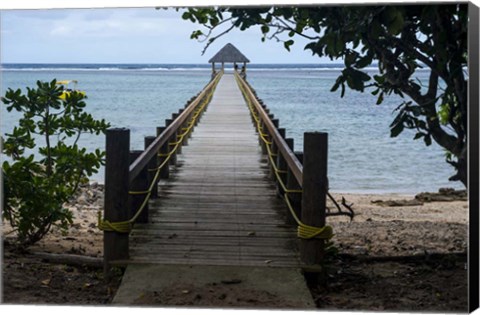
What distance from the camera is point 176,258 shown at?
4.20 metres

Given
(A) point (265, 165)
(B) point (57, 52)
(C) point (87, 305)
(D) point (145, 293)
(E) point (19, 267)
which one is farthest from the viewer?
(A) point (265, 165)

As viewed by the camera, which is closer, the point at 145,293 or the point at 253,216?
the point at 145,293

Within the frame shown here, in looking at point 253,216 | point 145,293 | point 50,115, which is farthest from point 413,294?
point 50,115

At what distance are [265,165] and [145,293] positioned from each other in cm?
364

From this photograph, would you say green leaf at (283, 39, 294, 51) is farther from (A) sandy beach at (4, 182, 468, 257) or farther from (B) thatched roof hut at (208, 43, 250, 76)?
(B) thatched roof hut at (208, 43, 250, 76)

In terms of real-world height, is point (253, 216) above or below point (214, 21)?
below

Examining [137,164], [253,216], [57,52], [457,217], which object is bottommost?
[457,217]

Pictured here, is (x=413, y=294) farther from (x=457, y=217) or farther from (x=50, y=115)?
(x=457, y=217)

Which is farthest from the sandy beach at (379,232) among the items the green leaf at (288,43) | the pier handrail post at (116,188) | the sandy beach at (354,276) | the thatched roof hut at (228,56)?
the thatched roof hut at (228,56)

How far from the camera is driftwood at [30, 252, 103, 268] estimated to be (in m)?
4.80

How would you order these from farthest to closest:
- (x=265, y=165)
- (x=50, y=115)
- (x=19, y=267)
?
(x=265, y=165), (x=50, y=115), (x=19, y=267)

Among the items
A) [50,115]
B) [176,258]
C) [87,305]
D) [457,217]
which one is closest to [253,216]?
[176,258]

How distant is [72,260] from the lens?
4.95 meters

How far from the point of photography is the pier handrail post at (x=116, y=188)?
13.3 ft
